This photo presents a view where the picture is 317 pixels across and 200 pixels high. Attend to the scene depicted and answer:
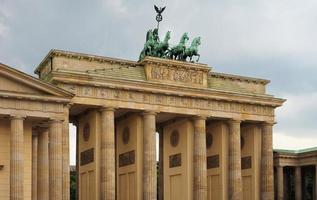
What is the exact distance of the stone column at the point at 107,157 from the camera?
57.8 m

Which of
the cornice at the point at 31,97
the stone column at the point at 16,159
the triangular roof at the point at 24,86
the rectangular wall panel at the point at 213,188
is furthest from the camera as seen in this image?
the rectangular wall panel at the point at 213,188

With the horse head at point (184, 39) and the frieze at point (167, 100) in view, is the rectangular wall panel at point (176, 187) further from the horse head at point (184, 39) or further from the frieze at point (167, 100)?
the horse head at point (184, 39)

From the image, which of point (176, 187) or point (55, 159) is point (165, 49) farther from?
point (55, 159)

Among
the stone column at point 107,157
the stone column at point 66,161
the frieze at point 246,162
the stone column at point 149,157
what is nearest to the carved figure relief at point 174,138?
the stone column at point 149,157

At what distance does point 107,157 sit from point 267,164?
18.9 meters

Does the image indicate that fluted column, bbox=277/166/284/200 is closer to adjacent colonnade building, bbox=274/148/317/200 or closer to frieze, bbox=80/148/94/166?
adjacent colonnade building, bbox=274/148/317/200

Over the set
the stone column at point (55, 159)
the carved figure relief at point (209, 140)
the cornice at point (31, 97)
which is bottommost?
the stone column at point (55, 159)

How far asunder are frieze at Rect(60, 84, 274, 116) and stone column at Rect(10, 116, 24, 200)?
11473 mm

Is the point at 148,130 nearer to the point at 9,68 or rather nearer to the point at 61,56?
the point at 61,56

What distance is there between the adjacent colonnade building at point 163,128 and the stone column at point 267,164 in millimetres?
107

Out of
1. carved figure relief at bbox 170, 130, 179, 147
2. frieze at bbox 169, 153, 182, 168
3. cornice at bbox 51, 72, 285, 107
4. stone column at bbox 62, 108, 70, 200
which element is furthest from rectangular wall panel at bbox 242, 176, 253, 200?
stone column at bbox 62, 108, 70, 200

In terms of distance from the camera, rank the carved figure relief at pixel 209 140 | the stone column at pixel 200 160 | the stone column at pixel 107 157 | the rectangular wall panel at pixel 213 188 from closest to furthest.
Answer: the stone column at pixel 107 157 → the stone column at pixel 200 160 → the rectangular wall panel at pixel 213 188 → the carved figure relief at pixel 209 140

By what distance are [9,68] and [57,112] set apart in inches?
195

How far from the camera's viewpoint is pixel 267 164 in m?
67.6
